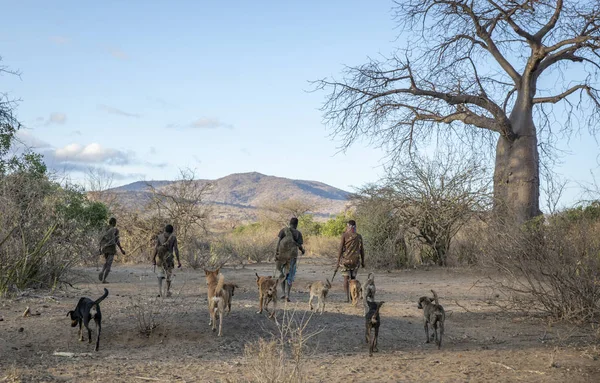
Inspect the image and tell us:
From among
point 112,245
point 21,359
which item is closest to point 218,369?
point 21,359

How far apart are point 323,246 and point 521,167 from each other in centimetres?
1250

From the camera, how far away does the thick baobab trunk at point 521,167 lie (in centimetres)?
1939

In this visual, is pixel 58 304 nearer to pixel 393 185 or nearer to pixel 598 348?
pixel 598 348

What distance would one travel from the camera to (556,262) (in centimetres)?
974

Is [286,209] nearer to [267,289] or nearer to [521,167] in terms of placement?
[521,167]

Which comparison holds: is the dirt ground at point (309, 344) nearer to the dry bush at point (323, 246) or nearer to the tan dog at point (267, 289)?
the tan dog at point (267, 289)

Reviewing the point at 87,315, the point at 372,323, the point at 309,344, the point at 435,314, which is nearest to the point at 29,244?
the point at 87,315

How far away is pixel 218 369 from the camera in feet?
24.4

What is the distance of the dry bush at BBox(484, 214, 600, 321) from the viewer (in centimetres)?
949

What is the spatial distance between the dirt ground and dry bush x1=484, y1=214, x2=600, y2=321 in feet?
1.10

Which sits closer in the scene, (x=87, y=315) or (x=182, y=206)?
(x=87, y=315)

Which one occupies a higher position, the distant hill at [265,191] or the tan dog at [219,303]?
the distant hill at [265,191]

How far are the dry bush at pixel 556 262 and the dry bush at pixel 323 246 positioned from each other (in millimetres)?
14150

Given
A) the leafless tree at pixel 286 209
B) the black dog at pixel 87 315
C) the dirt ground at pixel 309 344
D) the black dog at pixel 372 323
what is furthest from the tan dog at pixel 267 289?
the leafless tree at pixel 286 209
